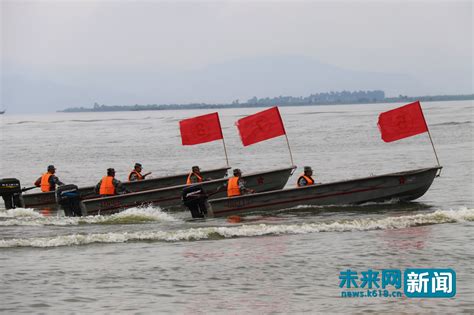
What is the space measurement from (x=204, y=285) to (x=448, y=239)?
6957 millimetres

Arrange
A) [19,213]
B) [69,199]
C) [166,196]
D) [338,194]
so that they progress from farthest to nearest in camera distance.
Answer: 1. [166,196]
2. [19,213]
3. [338,194]
4. [69,199]

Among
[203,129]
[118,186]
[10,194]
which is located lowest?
[118,186]

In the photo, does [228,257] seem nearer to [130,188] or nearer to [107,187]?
[107,187]

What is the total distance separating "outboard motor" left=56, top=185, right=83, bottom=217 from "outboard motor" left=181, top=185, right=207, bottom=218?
3418 mm

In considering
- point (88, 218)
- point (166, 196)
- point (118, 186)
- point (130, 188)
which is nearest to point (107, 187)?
point (118, 186)

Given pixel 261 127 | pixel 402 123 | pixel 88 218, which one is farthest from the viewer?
pixel 261 127

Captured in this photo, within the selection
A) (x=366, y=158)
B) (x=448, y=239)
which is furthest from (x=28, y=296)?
(x=366, y=158)

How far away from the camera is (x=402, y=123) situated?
87.1ft

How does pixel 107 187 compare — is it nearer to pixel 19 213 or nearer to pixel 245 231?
pixel 19 213

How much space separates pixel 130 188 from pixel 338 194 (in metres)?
7.81

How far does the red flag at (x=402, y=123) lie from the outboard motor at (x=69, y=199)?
9685mm

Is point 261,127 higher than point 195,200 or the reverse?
higher

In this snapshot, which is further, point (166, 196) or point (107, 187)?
point (166, 196)

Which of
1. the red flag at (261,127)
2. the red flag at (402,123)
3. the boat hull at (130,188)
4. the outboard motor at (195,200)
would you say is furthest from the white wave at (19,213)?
the red flag at (402,123)
